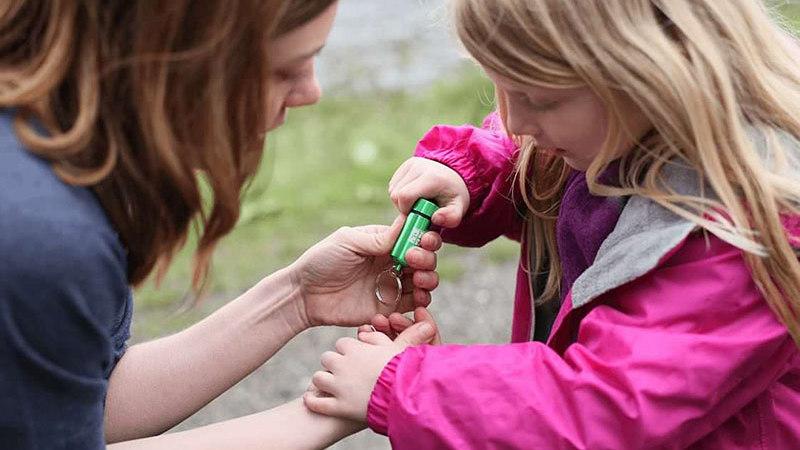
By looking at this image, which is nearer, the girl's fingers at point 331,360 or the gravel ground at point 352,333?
the girl's fingers at point 331,360

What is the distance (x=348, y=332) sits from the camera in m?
3.92

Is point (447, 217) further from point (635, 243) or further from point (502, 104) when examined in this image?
point (635, 243)

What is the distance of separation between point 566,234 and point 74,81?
0.87 m

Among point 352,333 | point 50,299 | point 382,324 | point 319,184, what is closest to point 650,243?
point 382,324

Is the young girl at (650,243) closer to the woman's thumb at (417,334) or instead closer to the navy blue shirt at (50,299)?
the woman's thumb at (417,334)

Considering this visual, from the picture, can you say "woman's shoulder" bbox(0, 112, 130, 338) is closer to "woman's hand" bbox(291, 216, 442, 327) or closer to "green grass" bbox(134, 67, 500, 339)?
"woman's hand" bbox(291, 216, 442, 327)

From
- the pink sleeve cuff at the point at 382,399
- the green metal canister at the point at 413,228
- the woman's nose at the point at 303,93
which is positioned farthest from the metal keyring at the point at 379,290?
the woman's nose at the point at 303,93

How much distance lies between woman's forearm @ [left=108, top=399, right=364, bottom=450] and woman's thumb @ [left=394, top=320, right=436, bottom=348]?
17cm

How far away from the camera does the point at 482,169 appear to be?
2.24m

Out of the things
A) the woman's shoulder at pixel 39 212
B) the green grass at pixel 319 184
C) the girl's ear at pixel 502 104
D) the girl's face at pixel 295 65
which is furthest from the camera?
the green grass at pixel 319 184

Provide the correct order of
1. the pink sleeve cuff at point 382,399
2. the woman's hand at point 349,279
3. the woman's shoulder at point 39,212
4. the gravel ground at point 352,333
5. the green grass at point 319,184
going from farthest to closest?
the green grass at point 319,184
the gravel ground at point 352,333
the woman's hand at point 349,279
the pink sleeve cuff at point 382,399
the woman's shoulder at point 39,212

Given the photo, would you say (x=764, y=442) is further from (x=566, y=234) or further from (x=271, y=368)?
(x=271, y=368)

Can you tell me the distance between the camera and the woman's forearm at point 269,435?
205 centimetres

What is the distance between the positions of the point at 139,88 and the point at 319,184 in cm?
341
